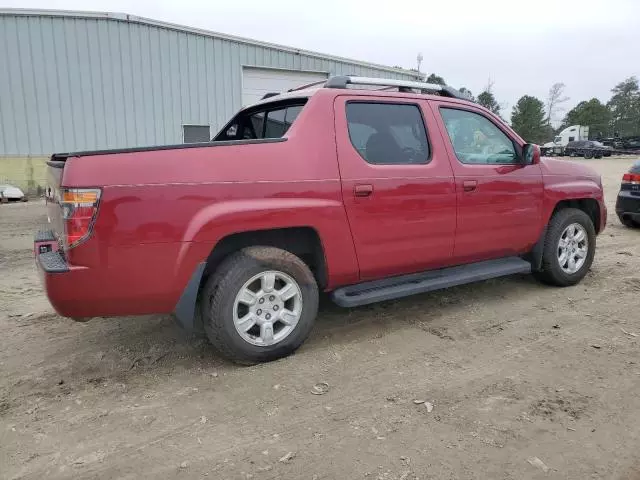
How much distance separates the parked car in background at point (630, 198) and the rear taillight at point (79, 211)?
824cm

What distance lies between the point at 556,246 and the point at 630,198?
4399mm


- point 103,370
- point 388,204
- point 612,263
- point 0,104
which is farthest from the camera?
point 0,104

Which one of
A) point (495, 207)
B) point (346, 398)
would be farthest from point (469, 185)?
point (346, 398)

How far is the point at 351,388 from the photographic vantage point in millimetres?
3039

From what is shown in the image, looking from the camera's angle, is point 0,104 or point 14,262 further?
point 0,104

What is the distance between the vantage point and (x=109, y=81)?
1191 cm

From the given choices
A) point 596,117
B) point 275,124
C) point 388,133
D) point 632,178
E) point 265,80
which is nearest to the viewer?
point 388,133

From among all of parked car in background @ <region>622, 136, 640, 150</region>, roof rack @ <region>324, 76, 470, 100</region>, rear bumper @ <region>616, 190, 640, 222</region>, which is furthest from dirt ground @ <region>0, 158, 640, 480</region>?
parked car in background @ <region>622, 136, 640, 150</region>

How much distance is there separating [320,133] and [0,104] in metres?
10.9

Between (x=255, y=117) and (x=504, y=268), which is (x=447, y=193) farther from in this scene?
(x=255, y=117)

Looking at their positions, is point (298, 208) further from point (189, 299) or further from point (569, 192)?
point (569, 192)

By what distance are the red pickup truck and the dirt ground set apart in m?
0.36

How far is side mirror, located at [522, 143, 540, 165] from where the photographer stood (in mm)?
4477

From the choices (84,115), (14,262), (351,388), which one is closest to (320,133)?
(351,388)
